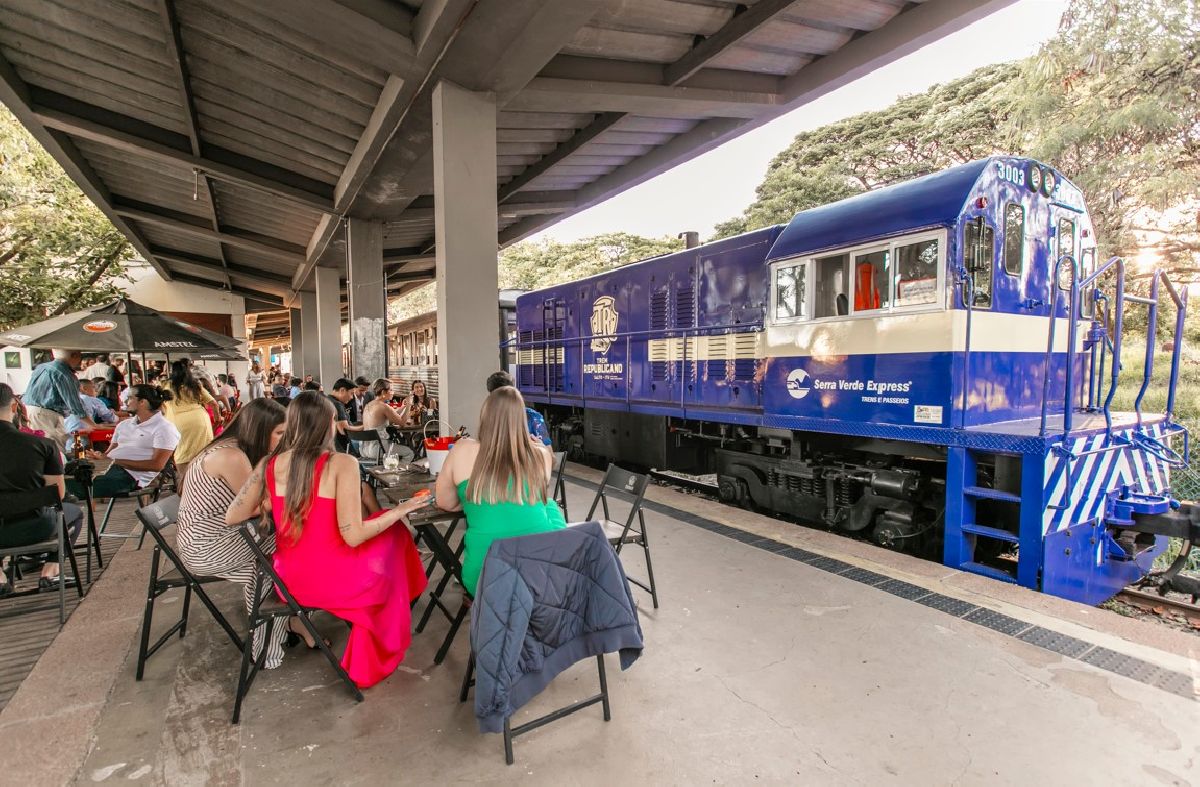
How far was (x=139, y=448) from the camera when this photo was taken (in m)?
5.30

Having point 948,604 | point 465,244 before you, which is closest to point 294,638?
point 465,244

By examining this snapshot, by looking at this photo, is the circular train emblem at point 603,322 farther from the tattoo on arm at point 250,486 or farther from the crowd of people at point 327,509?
the tattoo on arm at point 250,486

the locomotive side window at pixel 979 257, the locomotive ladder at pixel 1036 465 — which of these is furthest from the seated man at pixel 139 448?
the locomotive side window at pixel 979 257

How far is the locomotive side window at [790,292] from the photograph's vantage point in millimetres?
5387

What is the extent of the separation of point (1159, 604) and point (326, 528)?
5869 millimetres

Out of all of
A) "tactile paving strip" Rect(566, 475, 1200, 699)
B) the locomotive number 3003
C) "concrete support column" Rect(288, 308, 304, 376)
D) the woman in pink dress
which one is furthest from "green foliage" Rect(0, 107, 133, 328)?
the locomotive number 3003

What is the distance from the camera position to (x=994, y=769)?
89.0 inches

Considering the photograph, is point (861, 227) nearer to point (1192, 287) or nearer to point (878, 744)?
point (878, 744)

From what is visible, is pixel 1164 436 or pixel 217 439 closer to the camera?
pixel 217 439

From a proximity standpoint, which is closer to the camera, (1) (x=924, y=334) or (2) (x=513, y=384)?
(1) (x=924, y=334)

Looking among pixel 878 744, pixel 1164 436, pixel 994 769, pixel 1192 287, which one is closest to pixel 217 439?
pixel 878 744

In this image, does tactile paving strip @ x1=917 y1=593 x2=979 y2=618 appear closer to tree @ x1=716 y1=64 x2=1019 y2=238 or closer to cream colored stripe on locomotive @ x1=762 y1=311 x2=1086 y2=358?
cream colored stripe on locomotive @ x1=762 y1=311 x2=1086 y2=358

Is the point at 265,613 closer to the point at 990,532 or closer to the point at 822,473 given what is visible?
the point at 990,532

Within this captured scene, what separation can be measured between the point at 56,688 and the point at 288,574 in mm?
1283
